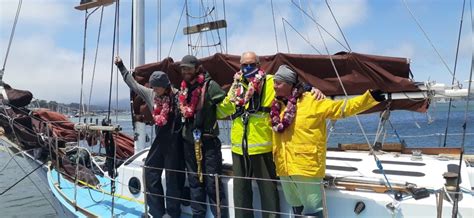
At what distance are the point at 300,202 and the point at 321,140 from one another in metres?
0.62

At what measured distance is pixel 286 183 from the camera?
385cm

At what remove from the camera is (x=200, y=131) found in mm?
4375

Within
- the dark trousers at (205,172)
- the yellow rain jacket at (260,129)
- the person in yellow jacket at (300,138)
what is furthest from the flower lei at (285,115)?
the dark trousers at (205,172)

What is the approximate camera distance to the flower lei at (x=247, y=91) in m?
4.06

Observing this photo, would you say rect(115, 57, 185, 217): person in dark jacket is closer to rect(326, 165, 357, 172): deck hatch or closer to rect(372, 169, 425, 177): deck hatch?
rect(326, 165, 357, 172): deck hatch

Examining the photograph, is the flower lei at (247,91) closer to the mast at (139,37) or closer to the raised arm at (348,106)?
the raised arm at (348,106)

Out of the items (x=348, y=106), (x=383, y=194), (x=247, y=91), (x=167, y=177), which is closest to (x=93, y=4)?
(x=167, y=177)

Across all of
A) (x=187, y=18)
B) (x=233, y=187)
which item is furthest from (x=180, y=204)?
(x=187, y=18)

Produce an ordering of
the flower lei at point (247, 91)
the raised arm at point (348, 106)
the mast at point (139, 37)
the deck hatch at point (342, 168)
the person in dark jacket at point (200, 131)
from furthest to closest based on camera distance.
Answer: the mast at point (139, 37), the deck hatch at point (342, 168), the person in dark jacket at point (200, 131), the flower lei at point (247, 91), the raised arm at point (348, 106)

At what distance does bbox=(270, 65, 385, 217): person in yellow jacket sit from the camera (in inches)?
144

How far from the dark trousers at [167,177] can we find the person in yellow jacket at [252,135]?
76cm

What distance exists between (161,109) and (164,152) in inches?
19.0

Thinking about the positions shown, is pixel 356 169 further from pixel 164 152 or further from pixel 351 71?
pixel 164 152

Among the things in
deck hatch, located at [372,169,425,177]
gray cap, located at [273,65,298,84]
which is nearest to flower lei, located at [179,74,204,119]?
gray cap, located at [273,65,298,84]
